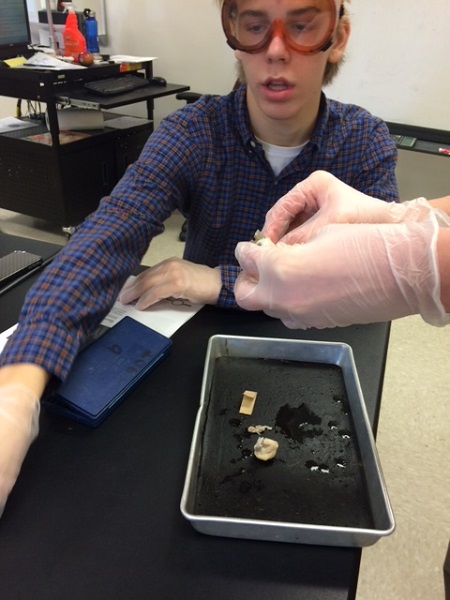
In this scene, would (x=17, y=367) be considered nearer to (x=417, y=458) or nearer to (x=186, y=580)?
(x=186, y=580)

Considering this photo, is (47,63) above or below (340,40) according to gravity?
below

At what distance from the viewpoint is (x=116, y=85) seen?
7.86 ft

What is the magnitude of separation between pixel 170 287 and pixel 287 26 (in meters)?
0.61

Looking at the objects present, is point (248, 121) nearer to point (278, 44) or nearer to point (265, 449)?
point (278, 44)

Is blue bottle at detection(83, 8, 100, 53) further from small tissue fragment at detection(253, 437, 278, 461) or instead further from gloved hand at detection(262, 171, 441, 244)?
small tissue fragment at detection(253, 437, 278, 461)

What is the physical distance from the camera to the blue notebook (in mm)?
683

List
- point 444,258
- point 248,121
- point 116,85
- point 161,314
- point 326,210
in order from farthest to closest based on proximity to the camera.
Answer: point 116,85, point 248,121, point 161,314, point 326,210, point 444,258

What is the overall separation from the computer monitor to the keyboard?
47 centimetres

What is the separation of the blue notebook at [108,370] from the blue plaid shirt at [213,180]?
0.10 m

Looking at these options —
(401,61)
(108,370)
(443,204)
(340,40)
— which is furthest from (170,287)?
(401,61)

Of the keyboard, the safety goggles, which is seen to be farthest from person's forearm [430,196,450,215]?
the keyboard

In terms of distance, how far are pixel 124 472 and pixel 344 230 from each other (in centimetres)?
44

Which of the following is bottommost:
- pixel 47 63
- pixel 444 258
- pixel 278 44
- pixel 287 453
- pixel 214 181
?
pixel 287 453

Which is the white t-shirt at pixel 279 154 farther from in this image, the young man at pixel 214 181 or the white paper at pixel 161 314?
the white paper at pixel 161 314
